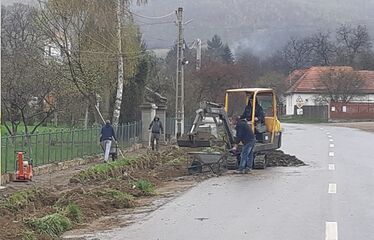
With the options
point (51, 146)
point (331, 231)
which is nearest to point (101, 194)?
point (331, 231)

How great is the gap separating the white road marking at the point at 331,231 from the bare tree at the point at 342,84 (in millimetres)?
81639

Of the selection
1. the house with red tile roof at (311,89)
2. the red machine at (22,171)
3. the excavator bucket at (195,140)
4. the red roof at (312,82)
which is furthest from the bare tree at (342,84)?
the red machine at (22,171)

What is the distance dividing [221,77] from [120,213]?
44.2 metres

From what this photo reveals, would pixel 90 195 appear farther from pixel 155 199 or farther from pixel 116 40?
pixel 116 40

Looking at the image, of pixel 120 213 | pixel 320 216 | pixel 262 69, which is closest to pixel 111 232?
pixel 120 213

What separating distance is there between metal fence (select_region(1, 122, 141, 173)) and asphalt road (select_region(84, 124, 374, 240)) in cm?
626

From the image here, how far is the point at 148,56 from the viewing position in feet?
156

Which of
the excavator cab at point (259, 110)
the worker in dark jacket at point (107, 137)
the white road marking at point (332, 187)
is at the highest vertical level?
the excavator cab at point (259, 110)

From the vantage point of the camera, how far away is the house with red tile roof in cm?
9881

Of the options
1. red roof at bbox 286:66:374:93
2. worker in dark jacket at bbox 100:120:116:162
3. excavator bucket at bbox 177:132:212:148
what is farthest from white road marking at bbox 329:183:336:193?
red roof at bbox 286:66:374:93

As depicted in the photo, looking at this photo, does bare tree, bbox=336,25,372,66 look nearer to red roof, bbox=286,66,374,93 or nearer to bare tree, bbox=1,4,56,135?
red roof, bbox=286,66,374,93

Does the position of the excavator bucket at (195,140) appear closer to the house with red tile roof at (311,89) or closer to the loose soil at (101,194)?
the loose soil at (101,194)

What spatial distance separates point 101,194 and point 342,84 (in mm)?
79931

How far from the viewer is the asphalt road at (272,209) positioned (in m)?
12.0
